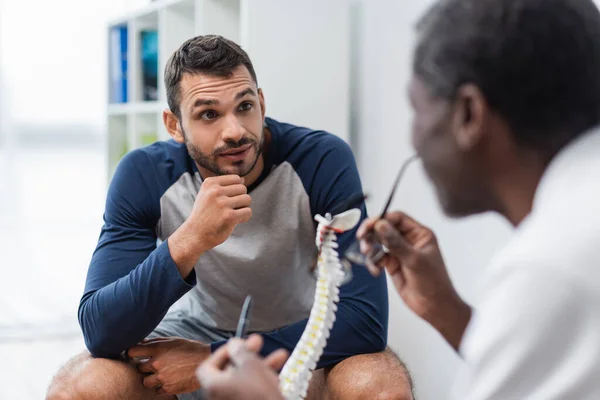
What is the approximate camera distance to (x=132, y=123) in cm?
290

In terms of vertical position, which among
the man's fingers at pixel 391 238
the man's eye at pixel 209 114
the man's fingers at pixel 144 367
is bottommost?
the man's fingers at pixel 144 367

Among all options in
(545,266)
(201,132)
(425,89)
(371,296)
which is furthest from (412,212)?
(545,266)

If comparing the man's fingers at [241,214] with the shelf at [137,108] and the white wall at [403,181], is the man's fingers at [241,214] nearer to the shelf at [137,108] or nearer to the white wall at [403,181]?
the white wall at [403,181]

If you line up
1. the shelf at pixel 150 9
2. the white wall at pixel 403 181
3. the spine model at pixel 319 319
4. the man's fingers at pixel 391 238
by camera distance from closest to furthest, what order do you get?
the man's fingers at pixel 391 238 < the spine model at pixel 319 319 < the white wall at pixel 403 181 < the shelf at pixel 150 9

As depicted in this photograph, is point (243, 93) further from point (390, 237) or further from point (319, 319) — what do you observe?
point (390, 237)

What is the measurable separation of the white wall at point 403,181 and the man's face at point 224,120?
53 centimetres

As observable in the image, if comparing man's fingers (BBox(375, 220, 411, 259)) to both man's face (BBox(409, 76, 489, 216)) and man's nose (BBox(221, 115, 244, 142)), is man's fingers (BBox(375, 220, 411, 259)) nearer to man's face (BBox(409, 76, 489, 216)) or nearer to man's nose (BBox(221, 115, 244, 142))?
man's face (BBox(409, 76, 489, 216))

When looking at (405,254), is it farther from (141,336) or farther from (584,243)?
(141,336)

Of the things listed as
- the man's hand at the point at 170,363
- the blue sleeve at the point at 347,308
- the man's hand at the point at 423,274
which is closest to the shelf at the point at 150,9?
the blue sleeve at the point at 347,308

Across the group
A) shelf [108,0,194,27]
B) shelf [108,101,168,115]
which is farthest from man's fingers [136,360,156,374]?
shelf [108,0,194,27]

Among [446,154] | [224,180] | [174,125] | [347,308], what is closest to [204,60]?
[174,125]

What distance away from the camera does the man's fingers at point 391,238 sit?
1.00 meters

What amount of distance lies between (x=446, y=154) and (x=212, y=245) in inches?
28.2

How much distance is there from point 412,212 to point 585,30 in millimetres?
1393
